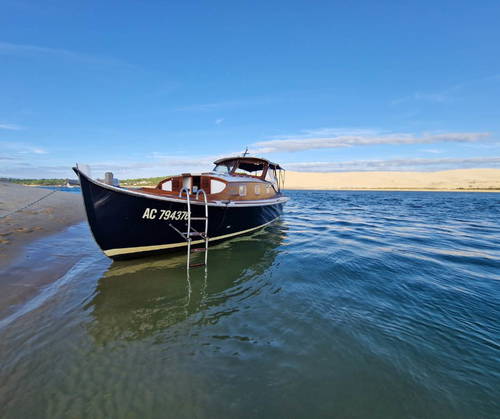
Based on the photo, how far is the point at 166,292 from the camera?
5.01 meters

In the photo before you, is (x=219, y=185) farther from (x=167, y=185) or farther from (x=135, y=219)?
(x=135, y=219)

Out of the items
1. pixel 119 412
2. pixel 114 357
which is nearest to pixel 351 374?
pixel 119 412

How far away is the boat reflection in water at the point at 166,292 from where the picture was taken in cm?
383

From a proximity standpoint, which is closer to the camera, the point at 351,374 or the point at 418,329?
the point at 351,374

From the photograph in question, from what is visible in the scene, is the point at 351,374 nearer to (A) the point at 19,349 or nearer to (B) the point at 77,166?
(A) the point at 19,349

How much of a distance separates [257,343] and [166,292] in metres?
2.57

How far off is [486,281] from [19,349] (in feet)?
30.9

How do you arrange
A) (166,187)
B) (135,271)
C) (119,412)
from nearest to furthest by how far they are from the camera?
(119,412) < (135,271) < (166,187)

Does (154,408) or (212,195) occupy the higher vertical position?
(212,195)

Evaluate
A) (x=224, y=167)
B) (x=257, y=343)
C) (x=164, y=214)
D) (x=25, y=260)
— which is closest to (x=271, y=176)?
(x=224, y=167)

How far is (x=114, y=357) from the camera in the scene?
3.06 metres

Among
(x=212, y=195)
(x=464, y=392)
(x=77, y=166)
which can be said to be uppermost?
(x=77, y=166)

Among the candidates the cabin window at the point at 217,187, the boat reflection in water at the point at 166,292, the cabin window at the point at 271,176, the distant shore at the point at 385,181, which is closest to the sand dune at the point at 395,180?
the distant shore at the point at 385,181

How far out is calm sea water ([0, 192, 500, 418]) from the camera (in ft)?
7.98
